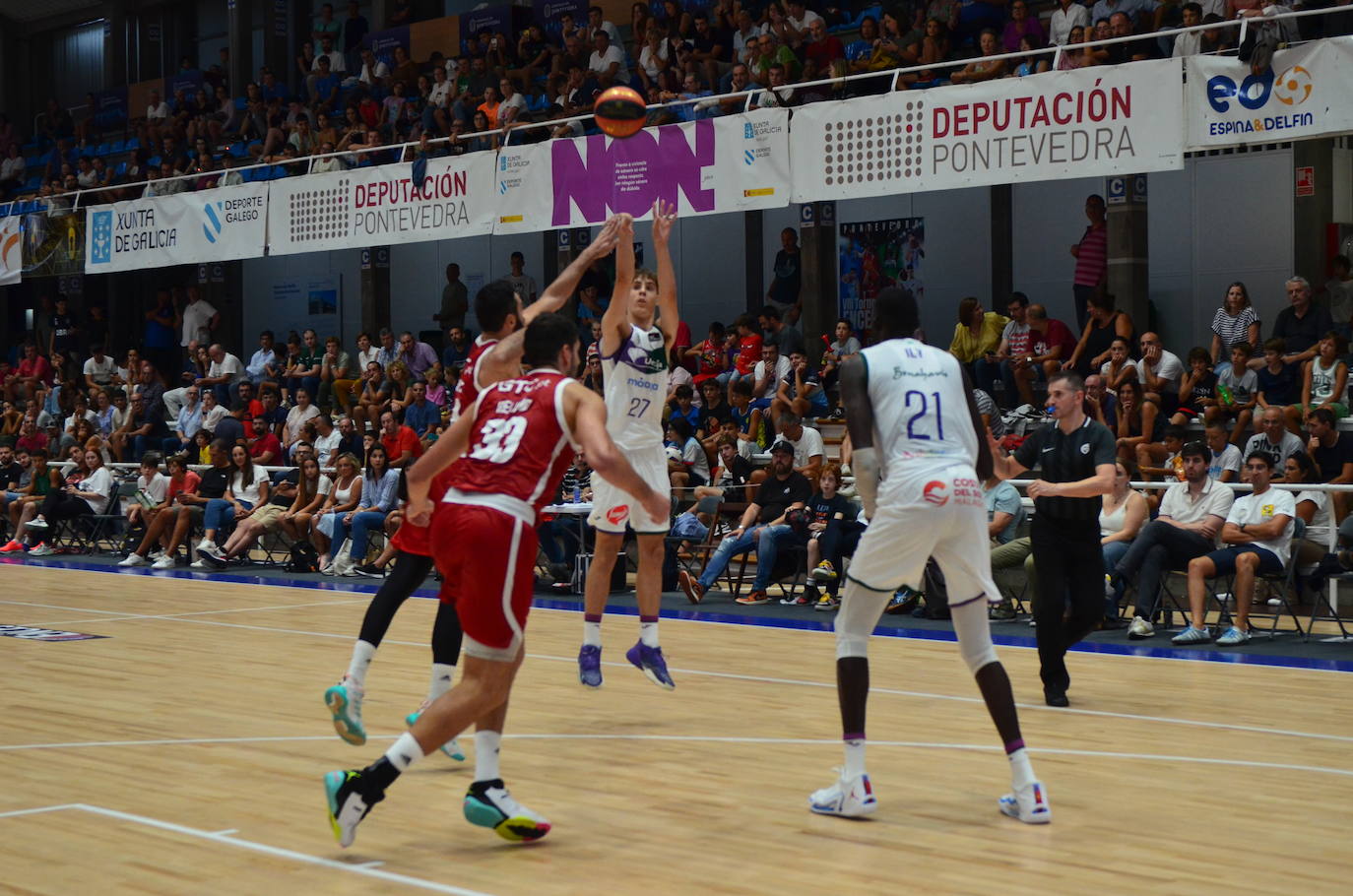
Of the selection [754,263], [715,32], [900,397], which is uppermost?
[715,32]

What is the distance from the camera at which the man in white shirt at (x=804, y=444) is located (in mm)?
13484

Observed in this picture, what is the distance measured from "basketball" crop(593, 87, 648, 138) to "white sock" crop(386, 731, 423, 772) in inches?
206

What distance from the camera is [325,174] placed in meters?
19.2

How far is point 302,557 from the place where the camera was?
52.4 feet

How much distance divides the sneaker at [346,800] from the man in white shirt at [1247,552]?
680 cm

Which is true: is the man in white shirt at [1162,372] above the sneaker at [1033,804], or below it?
above

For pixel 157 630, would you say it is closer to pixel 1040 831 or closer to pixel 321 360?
pixel 1040 831

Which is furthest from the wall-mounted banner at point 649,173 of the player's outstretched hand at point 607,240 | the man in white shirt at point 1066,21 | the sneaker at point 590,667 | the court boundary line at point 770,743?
the court boundary line at point 770,743

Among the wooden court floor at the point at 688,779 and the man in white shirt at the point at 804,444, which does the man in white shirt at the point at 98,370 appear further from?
the wooden court floor at the point at 688,779

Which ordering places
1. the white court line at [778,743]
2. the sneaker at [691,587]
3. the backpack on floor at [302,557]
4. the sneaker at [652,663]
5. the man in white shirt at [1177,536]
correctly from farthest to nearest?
the backpack on floor at [302,557] < the sneaker at [691,587] < the man in white shirt at [1177,536] < the sneaker at [652,663] < the white court line at [778,743]

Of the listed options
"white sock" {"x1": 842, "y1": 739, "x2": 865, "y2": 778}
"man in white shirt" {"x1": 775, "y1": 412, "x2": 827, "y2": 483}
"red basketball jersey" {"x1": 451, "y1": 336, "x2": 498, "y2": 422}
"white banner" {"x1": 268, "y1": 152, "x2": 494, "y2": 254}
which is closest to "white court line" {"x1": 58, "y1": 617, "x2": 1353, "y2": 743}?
"red basketball jersey" {"x1": 451, "y1": 336, "x2": 498, "y2": 422}

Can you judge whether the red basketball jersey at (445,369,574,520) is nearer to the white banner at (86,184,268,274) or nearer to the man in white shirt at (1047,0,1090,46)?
the man in white shirt at (1047,0,1090,46)

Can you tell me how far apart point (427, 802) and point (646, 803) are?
792mm

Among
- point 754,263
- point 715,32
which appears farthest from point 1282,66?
point 754,263
